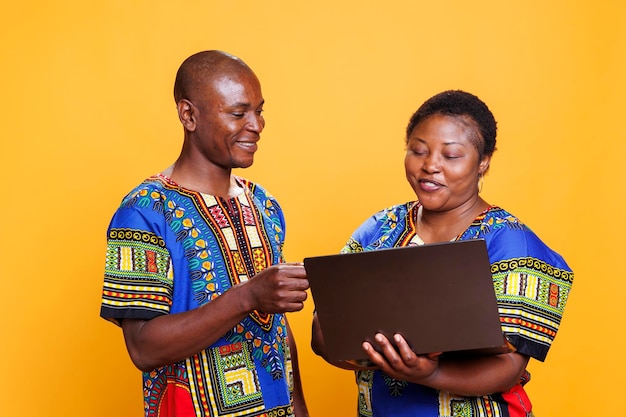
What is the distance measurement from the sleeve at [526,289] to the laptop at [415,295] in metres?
0.22

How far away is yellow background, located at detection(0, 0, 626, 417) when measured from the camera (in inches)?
158

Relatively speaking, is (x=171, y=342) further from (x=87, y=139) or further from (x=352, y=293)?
(x=87, y=139)

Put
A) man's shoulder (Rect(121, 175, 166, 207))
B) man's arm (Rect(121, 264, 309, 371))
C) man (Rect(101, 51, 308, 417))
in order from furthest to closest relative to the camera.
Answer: man's shoulder (Rect(121, 175, 166, 207)) < man (Rect(101, 51, 308, 417)) < man's arm (Rect(121, 264, 309, 371))

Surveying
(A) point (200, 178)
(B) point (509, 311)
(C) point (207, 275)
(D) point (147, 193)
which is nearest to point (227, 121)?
(A) point (200, 178)

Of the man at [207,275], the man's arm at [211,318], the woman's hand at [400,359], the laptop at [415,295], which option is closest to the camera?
the laptop at [415,295]

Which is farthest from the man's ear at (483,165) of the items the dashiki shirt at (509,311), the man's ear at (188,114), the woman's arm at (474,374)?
the man's ear at (188,114)

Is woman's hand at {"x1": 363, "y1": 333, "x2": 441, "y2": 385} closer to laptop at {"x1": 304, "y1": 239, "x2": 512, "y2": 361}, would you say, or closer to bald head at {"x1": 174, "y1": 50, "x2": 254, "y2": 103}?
laptop at {"x1": 304, "y1": 239, "x2": 512, "y2": 361}

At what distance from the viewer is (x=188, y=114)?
2824 mm

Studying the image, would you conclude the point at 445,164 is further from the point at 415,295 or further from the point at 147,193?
the point at 147,193

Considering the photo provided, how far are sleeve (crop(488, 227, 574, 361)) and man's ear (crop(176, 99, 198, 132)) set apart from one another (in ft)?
3.27

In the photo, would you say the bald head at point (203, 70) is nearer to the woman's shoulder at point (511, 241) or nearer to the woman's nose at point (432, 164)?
the woman's nose at point (432, 164)

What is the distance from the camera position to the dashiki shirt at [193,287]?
259 centimetres

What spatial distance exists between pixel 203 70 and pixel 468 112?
0.85 m

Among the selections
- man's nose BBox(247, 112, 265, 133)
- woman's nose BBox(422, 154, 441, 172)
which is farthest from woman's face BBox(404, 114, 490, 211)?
man's nose BBox(247, 112, 265, 133)
